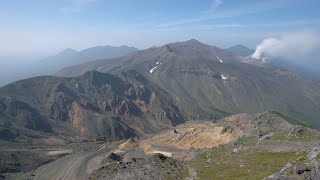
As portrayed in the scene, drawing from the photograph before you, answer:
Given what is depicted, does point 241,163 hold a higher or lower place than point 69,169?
higher

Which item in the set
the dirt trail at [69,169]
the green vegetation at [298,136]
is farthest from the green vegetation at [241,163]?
the dirt trail at [69,169]

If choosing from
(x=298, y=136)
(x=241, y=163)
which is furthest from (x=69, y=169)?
(x=298, y=136)

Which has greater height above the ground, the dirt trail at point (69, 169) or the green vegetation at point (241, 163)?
the green vegetation at point (241, 163)

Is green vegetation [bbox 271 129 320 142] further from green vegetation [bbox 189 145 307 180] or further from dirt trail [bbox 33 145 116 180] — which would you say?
dirt trail [bbox 33 145 116 180]

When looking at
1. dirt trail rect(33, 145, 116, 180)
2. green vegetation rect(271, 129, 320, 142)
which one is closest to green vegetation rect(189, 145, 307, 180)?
green vegetation rect(271, 129, 320, 142)

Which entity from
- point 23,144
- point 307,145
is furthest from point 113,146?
point 307,145

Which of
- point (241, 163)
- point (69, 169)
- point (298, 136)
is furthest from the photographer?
point (69, 169)

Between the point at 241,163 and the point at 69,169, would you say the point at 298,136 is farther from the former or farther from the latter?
the point at 69,169

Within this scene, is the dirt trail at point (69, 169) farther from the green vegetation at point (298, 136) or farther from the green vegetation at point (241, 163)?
the green vegetation at point (298, 136)

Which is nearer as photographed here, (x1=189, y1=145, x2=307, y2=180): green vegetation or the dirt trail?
(x1=189, y1=145, x2=307, y2=180): green vegetation
